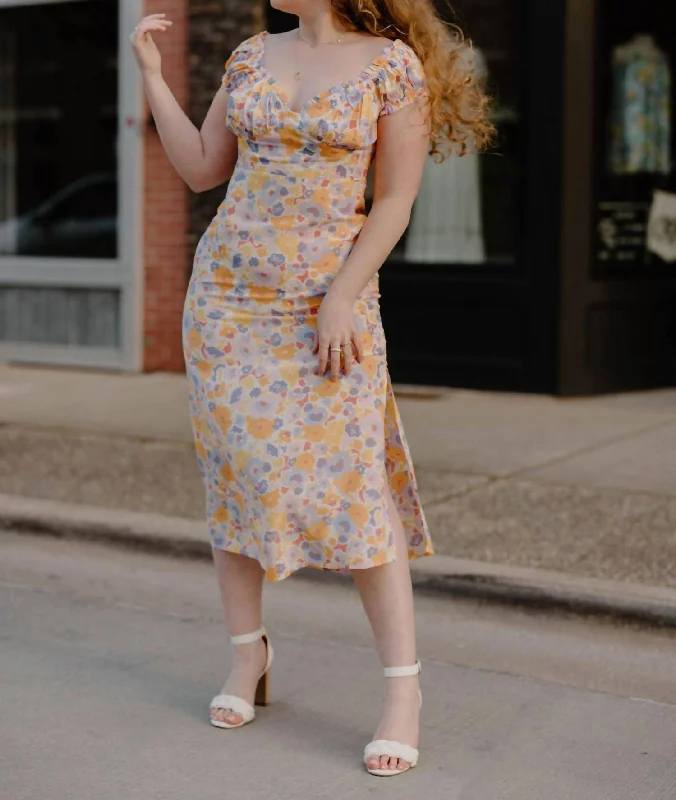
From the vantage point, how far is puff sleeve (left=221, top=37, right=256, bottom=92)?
149 inches

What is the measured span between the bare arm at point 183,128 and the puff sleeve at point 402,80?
0.43 metres

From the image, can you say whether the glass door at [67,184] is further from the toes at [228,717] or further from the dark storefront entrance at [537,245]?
the toes at [228,717]

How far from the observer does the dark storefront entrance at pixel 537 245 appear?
9.28 meters

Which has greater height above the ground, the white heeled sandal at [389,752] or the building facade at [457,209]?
the building facade at [457,209]

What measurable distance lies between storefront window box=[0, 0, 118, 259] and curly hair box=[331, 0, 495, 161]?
7253mm

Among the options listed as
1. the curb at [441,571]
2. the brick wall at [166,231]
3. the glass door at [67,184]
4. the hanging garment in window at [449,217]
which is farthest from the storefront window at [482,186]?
the curb at [441,571]

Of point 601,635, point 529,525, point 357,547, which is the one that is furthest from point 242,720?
point 529,525

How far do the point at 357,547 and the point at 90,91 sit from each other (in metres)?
7.94

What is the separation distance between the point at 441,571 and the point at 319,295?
6.25ft

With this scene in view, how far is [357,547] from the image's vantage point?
12.2 ft

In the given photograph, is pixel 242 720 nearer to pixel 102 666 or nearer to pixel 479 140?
pixel 102 666

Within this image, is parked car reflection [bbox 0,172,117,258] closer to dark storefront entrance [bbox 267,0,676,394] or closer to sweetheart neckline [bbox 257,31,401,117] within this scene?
dark storefront entrance [bbox 267,0,676,394]

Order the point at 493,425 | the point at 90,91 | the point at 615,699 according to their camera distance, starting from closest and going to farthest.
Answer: the point at 615,699, the point at 493,425, the point at 90,91

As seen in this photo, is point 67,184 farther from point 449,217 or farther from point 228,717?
point 228,717
